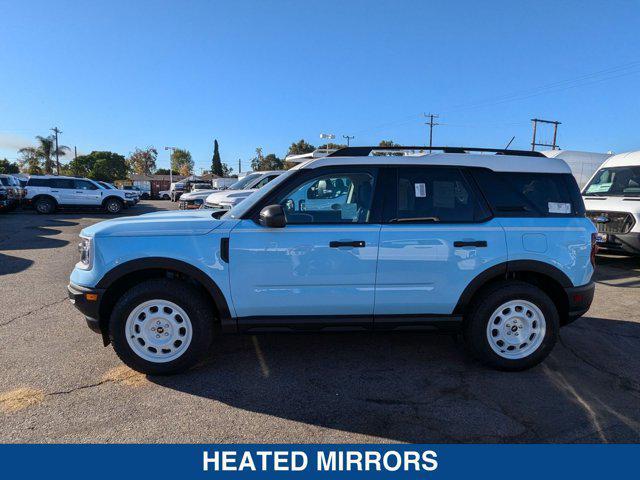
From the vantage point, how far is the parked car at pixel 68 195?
62.0 ft

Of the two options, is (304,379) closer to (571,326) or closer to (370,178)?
(370,178)

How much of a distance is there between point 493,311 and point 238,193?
8.08 meters

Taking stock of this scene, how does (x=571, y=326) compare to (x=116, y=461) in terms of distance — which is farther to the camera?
(x=571, y=326)

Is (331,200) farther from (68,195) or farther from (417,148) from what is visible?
(68,195)

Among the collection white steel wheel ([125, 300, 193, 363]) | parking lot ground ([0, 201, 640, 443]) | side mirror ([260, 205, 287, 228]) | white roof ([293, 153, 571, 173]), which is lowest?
parking lot ground ([0, 201, 640, 443])

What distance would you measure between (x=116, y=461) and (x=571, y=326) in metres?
4.95

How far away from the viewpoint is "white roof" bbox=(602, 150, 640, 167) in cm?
891

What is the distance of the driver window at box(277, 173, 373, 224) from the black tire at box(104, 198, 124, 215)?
19878 millimetres

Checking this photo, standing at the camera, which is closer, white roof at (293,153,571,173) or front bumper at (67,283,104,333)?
front bumper at (67,283,104,333)

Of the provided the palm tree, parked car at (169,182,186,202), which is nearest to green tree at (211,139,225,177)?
the palm tree

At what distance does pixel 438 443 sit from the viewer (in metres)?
2.74

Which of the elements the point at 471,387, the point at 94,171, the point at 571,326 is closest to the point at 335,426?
the point at 471,387

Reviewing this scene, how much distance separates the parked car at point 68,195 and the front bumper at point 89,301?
18.9 m

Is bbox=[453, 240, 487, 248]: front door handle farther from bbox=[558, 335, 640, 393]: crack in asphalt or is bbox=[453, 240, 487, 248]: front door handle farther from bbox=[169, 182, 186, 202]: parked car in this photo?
bbox=[169, 182, 186, 202]: parked car
